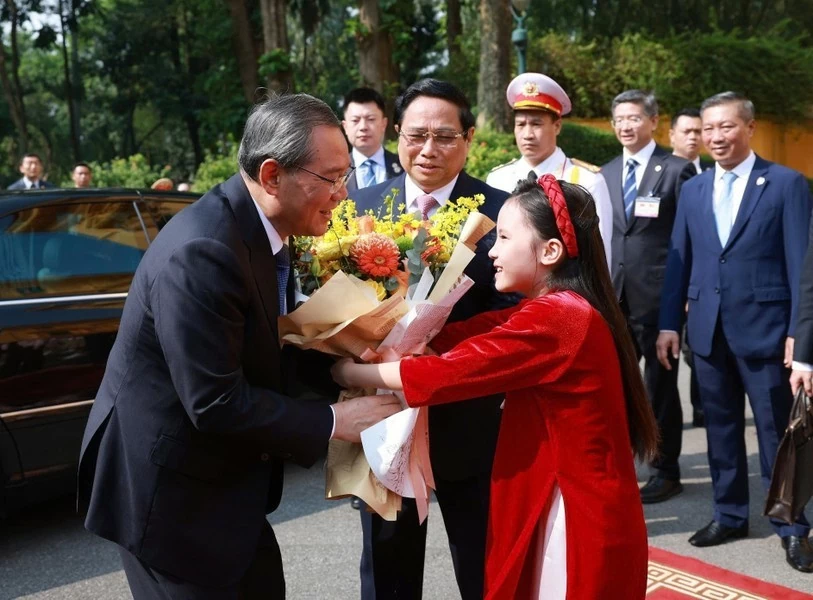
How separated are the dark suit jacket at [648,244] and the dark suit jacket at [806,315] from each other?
1.47 metres

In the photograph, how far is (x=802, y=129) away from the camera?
71.4ft

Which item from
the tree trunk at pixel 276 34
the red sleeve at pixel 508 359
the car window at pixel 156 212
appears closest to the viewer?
the red sleeve at pixel 508 359

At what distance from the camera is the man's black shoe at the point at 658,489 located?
5145 mm

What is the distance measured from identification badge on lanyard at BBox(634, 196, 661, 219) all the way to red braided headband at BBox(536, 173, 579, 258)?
318cm

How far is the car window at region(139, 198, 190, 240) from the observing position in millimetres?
5102

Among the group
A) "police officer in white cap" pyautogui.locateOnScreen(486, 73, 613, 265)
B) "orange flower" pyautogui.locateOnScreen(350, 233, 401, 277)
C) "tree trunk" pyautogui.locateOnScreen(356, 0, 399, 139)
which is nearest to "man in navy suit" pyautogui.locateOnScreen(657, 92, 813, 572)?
"police officer in white cap" pyautogui.locateOnScreen(486, 73, 613, 265)

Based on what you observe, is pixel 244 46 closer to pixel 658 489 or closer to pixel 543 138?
pixel 543 138

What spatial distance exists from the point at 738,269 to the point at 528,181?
2.24m

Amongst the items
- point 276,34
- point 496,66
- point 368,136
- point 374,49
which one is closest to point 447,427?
point 368,136

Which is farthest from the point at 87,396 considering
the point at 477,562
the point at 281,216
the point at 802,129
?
the point at 802,129

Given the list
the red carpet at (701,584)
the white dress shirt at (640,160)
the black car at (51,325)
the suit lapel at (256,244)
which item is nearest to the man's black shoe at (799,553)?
the red carpet at (701,584)

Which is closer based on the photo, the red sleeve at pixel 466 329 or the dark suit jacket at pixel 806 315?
the red sleeve at pixel 466 329

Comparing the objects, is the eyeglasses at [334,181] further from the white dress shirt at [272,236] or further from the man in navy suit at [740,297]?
the man in navy suit at [740,297]

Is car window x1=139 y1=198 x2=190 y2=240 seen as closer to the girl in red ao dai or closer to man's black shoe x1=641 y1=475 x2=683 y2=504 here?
the girl in red ao dai
